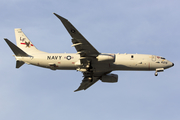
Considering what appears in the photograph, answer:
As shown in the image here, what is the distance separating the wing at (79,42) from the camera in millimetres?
46406

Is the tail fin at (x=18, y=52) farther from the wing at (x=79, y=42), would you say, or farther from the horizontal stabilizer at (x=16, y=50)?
the wing at (x=79, y=42)

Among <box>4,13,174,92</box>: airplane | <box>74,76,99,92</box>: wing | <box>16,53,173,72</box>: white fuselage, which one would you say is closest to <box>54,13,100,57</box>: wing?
<box>4,13,174,92</box>: airplane

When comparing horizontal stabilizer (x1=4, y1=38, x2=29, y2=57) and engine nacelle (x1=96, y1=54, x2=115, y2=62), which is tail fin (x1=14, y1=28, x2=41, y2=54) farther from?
engine nacelle (x1=96, y1=54, x2=115, y2=62)

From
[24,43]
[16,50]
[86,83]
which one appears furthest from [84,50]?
[24,43]

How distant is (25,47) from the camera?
197 ft

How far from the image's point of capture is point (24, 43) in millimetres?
60750

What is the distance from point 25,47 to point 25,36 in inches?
112

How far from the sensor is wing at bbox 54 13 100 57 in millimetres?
46406

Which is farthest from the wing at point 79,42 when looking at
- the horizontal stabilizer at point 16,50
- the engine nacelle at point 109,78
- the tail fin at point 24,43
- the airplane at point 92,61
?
the tail fin at point 24,43

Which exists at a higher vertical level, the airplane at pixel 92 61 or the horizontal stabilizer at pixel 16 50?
the horizontal stabilizer at pixel 16 50

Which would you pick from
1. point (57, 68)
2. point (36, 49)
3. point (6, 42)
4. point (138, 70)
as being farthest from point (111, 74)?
point (6, 42)

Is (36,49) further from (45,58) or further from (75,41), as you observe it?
(75,41)

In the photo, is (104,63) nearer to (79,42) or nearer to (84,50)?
(84,50)

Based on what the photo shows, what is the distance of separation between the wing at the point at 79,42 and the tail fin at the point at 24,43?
12303mm
